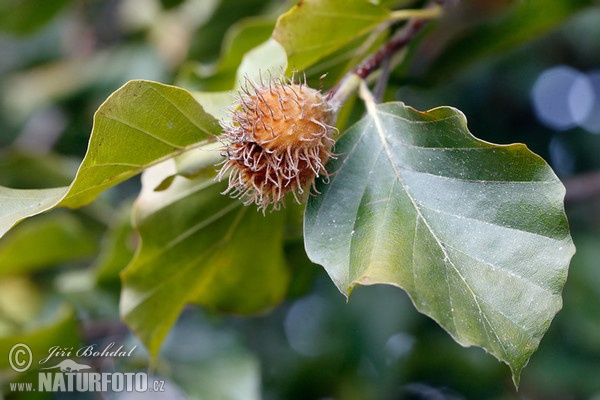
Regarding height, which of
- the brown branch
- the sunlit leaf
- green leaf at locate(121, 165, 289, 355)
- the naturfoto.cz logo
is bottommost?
the naturfoto.cz logo

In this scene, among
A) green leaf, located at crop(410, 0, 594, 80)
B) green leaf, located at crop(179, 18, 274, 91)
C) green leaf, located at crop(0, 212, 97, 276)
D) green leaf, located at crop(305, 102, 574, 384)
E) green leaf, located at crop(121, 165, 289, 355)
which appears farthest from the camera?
green leaf, located at crop(0, 212, 97, 276)

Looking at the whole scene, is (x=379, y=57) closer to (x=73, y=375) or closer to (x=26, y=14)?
(x=73, y=375)

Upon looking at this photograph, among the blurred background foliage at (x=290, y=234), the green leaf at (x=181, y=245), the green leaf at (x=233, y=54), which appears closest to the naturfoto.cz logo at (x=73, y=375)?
the blurred background foliage at (x=290, y=234)

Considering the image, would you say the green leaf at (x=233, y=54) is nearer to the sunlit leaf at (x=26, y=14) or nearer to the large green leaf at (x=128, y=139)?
the large green leaf at (x=128, y=139)

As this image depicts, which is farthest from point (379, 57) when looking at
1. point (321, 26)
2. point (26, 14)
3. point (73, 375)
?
point (26, 14)

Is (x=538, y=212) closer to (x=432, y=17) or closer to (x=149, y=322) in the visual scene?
(x=432, y=17)

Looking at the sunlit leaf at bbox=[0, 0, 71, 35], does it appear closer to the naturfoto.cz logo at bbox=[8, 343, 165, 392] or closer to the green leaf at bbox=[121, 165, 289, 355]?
the naturfoto.cz logo at bbox=[8, 343, 165, 392]

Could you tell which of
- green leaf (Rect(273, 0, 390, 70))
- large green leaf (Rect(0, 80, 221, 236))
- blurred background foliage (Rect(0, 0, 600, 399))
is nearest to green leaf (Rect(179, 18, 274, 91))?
blurred background foliage (Rect(0, 0, 600, 399))
